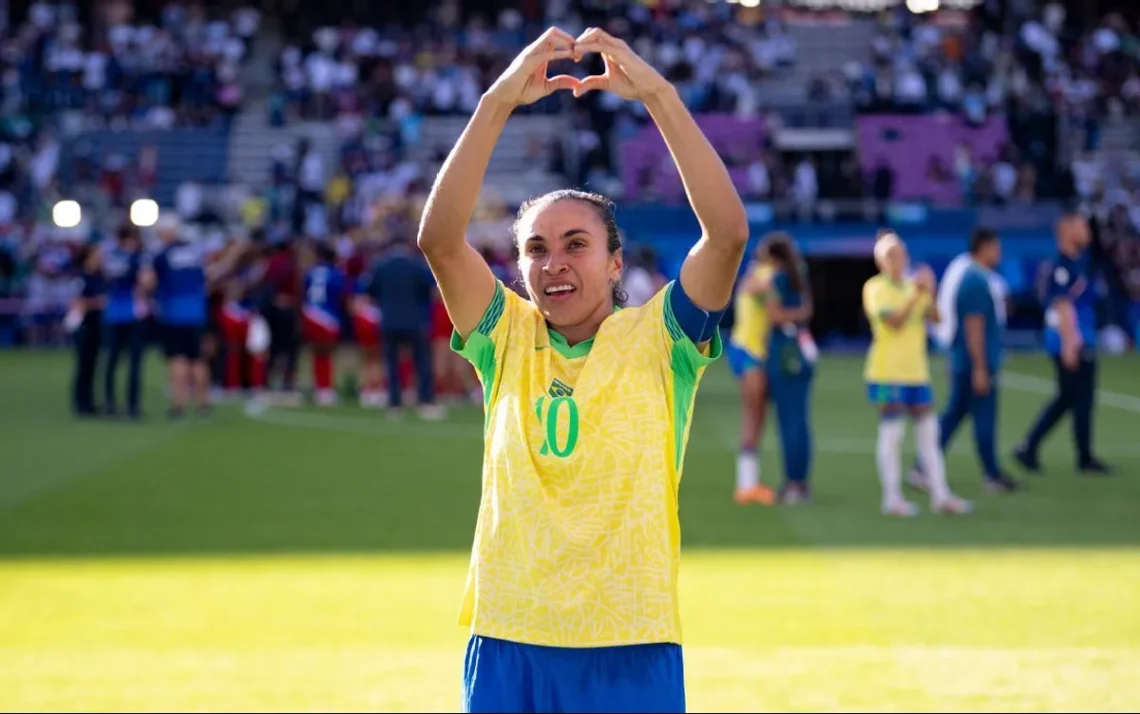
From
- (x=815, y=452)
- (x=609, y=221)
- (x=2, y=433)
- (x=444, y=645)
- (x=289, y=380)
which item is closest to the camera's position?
(x=609, y=221)

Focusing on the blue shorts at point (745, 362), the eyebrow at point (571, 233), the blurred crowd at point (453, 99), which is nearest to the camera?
the eyebrow at point (571, 233)

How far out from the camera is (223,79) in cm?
3903

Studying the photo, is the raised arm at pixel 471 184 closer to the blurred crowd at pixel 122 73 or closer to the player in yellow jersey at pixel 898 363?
the player in yellow jersey at pixel 898 363

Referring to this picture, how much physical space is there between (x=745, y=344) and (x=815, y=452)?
3765 millimetres

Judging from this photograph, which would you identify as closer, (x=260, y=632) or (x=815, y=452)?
(x=260, y=632)

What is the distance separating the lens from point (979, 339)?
12.8 metres

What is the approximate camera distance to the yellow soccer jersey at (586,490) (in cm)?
369

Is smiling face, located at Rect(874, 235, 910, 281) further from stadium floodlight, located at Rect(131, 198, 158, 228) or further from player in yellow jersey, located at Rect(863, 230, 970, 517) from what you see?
stadium floodlight, located at Rect(131, 198, 158, 228)

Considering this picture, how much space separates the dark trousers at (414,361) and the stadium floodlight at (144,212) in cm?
1202

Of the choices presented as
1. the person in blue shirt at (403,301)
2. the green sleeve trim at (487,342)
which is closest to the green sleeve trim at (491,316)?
the green sleeve trim at (487,342)

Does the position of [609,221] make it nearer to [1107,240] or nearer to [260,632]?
[260,632]

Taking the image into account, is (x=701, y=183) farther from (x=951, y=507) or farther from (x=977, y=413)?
(x=977, y=413)

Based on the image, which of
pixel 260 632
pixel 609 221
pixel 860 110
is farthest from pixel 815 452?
pixel 860 110

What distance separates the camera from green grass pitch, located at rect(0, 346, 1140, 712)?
23.8 ft
